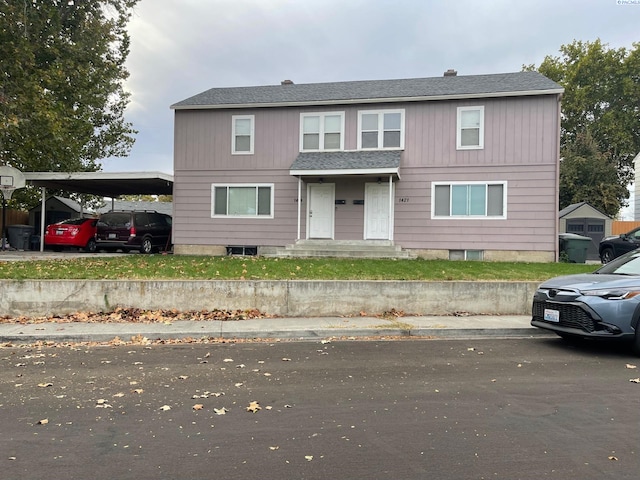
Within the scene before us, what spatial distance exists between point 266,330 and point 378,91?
1291 centimetres

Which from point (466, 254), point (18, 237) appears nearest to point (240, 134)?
point (466, 254)

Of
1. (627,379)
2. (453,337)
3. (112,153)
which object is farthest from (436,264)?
(112,153)

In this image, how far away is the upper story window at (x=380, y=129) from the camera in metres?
17.6

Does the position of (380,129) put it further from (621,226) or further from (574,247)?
(621,226)

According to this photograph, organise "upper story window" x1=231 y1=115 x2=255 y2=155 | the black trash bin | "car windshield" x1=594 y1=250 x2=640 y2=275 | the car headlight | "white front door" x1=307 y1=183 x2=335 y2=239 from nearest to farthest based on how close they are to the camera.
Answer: the car headlight
"car windshield" x1=594 y1=250 x2=640 y2=275
"white front door" x1=307 y1=183 x2=335 y2=239
"upper story window" x1=231 y1=115 x2=255 y2=155
the black trash bin

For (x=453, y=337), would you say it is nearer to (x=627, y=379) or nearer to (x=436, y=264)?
(x=627, y=379)

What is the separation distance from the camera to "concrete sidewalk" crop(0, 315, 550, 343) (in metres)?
7.76

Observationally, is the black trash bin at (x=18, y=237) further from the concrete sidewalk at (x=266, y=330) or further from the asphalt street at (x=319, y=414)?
the asphalt street at (x=319, y=414)

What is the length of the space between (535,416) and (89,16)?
70.7 ft

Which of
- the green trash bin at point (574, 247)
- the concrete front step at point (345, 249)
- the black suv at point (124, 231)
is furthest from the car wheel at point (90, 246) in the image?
the green trash bin at point (574, 247)

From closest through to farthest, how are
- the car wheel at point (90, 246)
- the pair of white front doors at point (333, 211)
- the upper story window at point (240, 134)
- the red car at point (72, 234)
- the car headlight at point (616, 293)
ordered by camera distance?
the car headlight at point (616, 293) → the pair of white front doors at point (333, 211) → the upper story window at point (240, 134) → the red car at point (72, 234) → the car wheel at point (90, 246)

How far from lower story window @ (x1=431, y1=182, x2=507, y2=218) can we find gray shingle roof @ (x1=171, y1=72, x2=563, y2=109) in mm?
3205

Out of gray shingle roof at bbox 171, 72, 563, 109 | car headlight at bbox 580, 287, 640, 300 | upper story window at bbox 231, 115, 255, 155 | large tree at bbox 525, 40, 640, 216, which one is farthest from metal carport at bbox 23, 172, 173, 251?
large tree at bbox 525, 40, 640, 216

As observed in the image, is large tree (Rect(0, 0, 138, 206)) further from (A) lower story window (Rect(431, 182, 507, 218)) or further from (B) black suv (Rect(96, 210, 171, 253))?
(A) lower story window (Rect(431, 182, 507, 218))
